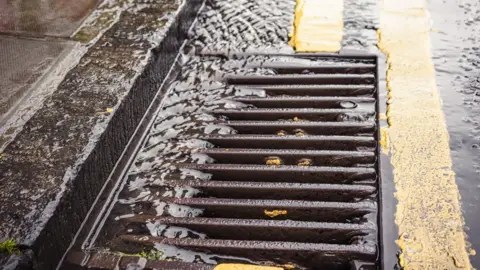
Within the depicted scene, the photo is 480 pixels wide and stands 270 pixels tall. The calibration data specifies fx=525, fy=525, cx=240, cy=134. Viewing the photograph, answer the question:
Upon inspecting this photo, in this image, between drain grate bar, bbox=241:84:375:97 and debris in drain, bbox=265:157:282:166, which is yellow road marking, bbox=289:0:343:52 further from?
debris in drain, bbox=265:157:282:166

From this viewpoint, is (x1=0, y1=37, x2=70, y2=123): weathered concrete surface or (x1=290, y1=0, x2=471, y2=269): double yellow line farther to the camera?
(x1=0, y1=37, x2=70, y2=123): weathered concrete surface

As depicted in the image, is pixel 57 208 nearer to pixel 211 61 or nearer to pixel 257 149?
pixel 257 149

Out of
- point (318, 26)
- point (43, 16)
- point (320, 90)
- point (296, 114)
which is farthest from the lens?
point (318, 26)

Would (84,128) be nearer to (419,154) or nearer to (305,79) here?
(305,79)

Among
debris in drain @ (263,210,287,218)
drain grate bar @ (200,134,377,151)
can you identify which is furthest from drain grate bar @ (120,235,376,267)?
drain grate bar @ (200,134,377,151)

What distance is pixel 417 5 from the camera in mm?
3555

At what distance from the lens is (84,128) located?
91.6 inches

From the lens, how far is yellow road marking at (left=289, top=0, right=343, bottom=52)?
3246 mm

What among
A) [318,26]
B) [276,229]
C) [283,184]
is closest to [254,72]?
[318,26]

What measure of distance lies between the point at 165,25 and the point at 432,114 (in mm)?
1603

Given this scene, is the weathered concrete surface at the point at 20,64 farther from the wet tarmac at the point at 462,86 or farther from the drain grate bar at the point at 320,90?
the wet tarmac at the point at 462,86

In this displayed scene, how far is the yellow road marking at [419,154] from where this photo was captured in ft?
6.54

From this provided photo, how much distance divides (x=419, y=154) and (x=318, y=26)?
131 cm

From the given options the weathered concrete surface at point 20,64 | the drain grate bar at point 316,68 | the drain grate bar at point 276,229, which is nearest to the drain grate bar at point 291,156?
the drain grate bar at point 276,229
